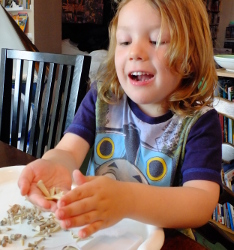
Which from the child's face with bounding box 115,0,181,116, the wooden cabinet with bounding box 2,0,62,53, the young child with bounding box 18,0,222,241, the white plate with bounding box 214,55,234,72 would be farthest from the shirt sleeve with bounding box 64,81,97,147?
the wooden cabinet with bounding box 2,0,62,53

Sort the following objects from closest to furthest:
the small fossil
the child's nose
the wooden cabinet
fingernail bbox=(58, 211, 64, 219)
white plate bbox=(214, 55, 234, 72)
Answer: fingernail bbox=(58, 211, 64, 219) < the small fossil < the child's nose < white plate bbox=(214, 55, 234, 72) < the wooden cabinet

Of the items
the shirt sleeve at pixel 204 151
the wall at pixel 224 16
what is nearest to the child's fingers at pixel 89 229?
the shirt sleeve at pixel 204 151

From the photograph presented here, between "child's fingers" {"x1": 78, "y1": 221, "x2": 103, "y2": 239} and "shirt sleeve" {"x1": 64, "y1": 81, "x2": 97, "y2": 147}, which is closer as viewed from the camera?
"child's fingers" {"x1": 78, "y1": 221, "x2": 103, "y2": 239}

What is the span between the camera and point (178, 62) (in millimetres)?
659

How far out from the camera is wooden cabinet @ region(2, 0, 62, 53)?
6.93 ft

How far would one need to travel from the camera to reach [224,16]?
4629mm

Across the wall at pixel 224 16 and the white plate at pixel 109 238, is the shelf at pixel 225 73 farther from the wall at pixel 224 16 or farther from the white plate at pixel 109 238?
the wall at pixel 224 16

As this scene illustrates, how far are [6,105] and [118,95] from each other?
1.70 ft

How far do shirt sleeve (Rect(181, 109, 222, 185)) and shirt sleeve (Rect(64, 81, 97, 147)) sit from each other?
255 millimetres

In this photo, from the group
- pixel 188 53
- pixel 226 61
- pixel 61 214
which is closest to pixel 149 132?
pixel 188 53

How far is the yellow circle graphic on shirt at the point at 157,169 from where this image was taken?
0.73 m

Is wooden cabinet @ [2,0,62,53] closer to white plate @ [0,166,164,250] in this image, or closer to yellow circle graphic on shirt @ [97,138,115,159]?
yellow circle graphic on shirt @ [97,138,115,159]

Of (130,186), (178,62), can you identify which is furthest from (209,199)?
(178,62)

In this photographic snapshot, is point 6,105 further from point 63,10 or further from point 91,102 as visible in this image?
point 63,10
